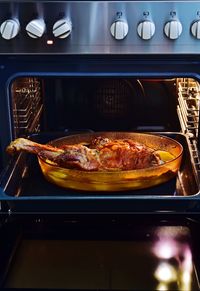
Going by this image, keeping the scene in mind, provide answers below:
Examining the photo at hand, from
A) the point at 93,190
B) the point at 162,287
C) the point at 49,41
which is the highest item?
the point at 49,41

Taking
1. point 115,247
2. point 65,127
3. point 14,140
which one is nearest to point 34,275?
point 115,247

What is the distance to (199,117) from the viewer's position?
4.38ft

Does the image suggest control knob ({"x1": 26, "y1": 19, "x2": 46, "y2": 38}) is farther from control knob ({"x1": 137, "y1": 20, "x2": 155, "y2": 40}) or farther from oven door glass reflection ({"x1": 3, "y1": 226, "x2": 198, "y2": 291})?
oven door glass reflection ({"x1": 3, "y1": 226, "x2": 198, "y2": 291})

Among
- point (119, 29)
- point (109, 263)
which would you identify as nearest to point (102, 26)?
point (119, 29)

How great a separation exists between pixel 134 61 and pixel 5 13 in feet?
1.01

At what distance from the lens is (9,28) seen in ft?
3.78

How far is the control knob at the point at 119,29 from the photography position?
115 centimetres

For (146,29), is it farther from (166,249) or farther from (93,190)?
(166,249)

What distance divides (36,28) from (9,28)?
2.3 inches

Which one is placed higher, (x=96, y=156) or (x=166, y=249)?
(x=96, y=156)

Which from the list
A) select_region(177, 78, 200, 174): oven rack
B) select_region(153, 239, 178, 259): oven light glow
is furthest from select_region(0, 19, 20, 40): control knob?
select_region(153, 239, 178, 259): oven light glow

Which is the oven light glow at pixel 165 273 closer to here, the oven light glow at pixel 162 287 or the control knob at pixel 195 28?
the oven light glow at pixel 162 287

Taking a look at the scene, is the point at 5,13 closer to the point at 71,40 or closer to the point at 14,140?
the point at 71,40

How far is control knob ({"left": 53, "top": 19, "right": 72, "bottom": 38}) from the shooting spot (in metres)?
1.14
